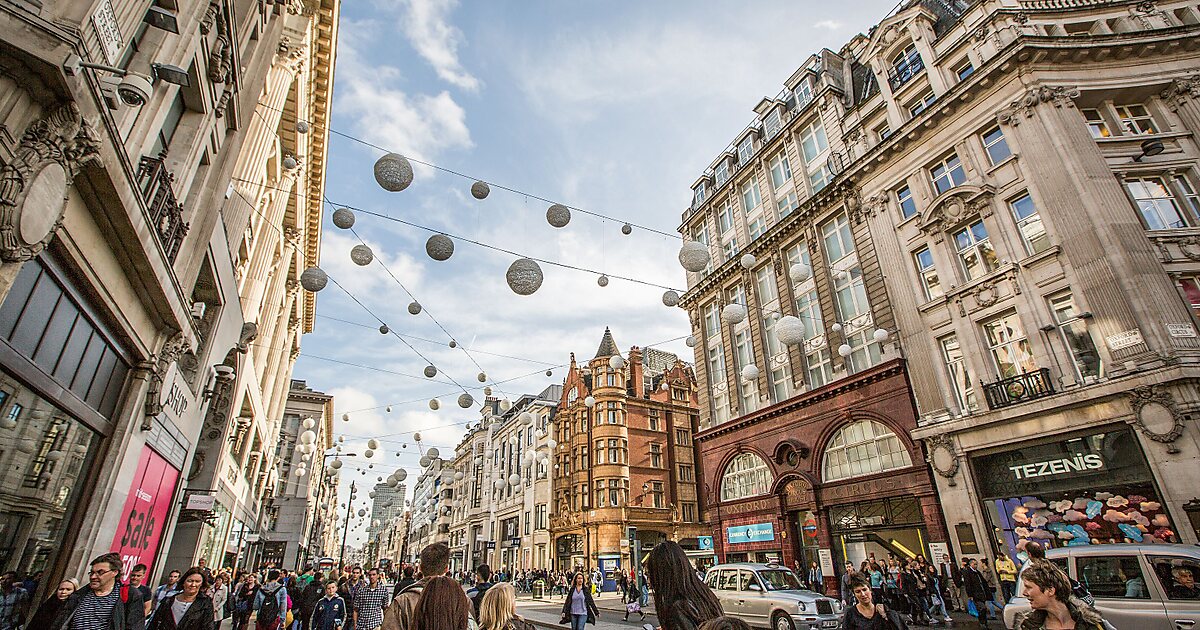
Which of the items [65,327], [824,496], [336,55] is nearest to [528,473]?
[824,496]

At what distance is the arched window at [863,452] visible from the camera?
1948 centimetres

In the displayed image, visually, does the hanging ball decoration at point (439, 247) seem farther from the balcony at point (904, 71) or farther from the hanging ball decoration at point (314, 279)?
the balcony at point (904, 71)

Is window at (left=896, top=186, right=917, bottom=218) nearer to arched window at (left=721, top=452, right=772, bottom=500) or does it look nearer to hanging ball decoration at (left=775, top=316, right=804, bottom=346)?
hanging ball decoration at (left=775, top=316, right=804, bottom=346)

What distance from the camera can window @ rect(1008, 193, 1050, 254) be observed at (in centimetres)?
1645

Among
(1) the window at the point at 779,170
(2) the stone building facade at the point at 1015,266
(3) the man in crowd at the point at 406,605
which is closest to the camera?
(3) the man in crowd at the point at 406,605

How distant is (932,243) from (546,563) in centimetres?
3843

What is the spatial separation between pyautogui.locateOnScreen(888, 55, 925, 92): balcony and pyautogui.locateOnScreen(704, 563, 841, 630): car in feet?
68.1

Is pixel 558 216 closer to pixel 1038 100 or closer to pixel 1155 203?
pixel 1038 100

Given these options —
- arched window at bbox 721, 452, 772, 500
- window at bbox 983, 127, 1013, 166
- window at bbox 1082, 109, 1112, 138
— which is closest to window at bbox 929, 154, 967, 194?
window at bbox 983, 127, 1013, 166

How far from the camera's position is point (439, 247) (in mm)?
10242

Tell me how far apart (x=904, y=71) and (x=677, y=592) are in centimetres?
2659

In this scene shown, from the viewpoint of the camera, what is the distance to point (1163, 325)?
1341 centimetres

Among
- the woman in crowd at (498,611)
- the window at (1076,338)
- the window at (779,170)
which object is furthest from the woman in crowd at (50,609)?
the window at (779,170)

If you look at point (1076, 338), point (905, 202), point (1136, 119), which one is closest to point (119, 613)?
point (1076, 338)
